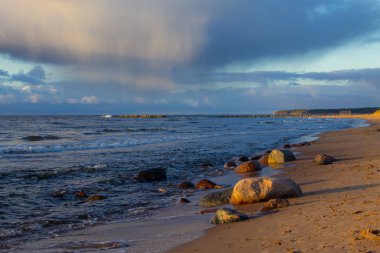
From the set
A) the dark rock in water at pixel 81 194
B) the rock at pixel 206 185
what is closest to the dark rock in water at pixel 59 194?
the dark rock in water at pixel 81 194

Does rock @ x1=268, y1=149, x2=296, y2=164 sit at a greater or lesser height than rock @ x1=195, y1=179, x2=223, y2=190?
greater

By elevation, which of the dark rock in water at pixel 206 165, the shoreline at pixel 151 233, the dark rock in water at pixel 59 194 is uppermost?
the shoreline at pixel 151 233

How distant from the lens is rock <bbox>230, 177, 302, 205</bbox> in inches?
391

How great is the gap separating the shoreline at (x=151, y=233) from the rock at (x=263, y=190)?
484 millimetres

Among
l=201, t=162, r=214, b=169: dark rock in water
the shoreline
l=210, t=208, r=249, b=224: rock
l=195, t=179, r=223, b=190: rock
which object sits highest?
l=210, t=208, r=249, b=224: rock

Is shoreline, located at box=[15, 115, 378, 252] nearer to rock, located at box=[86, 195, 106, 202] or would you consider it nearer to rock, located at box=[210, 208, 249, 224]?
rock, located at box=[210, 208, 249, 224]

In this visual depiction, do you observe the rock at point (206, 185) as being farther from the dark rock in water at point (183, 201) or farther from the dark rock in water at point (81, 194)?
the dark rock in water at point (81, 194)

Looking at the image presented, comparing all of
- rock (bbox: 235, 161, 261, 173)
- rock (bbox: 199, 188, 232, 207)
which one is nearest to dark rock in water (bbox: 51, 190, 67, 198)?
rock (bbox: 199, 188, 232, 207)

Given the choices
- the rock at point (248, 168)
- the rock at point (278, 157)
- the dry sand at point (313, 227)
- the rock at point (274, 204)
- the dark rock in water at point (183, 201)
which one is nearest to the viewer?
the dry sand at point (313, 227)

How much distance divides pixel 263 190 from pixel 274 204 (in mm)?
874

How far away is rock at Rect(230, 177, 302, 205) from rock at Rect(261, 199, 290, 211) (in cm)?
69

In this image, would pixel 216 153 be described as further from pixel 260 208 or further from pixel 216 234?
pixel 216 234

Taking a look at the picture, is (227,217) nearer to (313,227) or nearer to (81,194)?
(313,227)

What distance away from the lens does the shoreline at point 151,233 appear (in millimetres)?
7289
